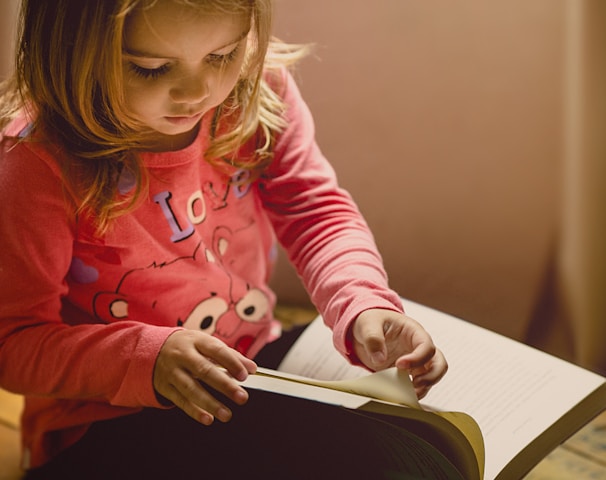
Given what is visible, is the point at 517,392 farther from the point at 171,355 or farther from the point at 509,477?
the point at 171,355

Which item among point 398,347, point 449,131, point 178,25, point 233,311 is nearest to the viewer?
point 178,25

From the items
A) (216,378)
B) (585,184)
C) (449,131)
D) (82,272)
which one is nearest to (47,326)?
(82,272)

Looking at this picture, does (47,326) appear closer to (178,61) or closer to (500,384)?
(178,61)

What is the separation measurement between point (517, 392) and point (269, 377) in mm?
225

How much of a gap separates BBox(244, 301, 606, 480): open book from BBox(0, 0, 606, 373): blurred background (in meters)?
0.08

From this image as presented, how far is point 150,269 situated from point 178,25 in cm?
21

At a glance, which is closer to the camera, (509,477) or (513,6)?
(509,477)

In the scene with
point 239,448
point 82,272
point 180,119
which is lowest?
point 239,448

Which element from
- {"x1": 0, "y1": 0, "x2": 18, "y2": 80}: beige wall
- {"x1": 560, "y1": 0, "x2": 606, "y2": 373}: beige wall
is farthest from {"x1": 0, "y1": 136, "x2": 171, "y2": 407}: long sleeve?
{"x1": 560, "y1": 0, "x2": 606, "y2": 373}: beige wall

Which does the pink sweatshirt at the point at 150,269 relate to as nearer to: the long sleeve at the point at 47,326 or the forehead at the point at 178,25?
the long sleeve at the point at 47,326

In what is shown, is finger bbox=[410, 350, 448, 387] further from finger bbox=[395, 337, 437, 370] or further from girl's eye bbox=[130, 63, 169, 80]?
girl's eye bbox=[130, 63, 169, 80]

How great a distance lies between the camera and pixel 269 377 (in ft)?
1.59

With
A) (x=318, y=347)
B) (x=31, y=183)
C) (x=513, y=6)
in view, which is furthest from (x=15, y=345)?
(x=513, y=6)

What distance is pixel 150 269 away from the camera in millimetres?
600
